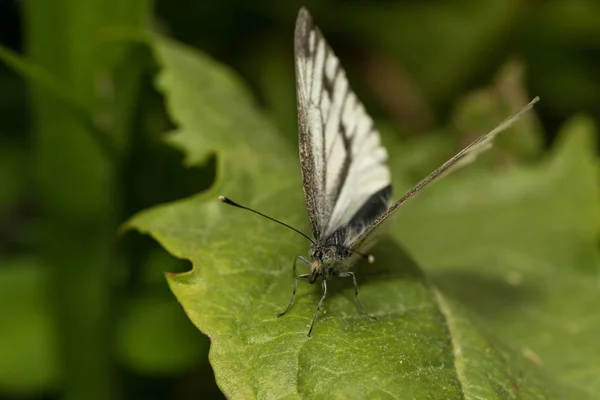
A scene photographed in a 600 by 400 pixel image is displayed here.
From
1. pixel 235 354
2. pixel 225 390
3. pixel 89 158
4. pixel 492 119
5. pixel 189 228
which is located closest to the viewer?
pixel 225 390

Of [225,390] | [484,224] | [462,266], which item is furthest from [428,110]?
[225,390]

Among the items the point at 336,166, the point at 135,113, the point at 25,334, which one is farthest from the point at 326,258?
the point at 25,334

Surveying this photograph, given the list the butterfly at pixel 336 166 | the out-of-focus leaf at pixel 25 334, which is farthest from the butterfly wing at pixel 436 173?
the out-of-focus leaf at pixel 25 334

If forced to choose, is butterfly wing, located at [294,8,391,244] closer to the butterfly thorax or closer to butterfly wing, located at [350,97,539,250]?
the butterfly thorax

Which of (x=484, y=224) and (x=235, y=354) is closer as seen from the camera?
(x=235, y=354)

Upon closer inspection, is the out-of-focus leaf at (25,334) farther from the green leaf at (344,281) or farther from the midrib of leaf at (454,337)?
the midrib of leaf at (454,337)

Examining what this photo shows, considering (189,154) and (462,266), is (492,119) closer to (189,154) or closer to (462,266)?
(462,266)

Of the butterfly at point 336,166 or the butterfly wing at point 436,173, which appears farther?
the butterfly at point 336,166
